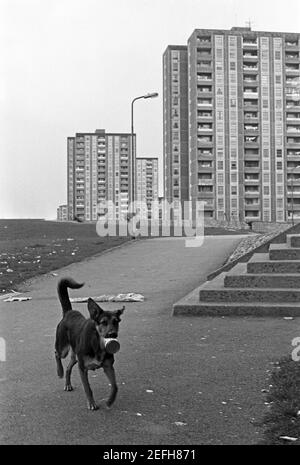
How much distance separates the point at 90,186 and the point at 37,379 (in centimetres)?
12576

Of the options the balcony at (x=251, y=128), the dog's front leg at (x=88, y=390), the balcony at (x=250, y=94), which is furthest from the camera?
the balcony at (x=251, y=128)

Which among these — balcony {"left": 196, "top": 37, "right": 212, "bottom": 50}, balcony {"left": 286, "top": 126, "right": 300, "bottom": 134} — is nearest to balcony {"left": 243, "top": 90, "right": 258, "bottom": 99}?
balcony {"left": 286, "top": 126, "right": 300, "bottom": 134}

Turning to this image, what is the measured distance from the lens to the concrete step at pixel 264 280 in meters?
9.48

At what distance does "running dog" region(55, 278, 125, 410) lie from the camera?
155 inches

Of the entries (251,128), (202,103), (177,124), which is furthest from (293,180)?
(177,124)

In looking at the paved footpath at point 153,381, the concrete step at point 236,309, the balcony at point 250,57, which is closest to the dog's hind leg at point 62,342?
the paved footpath at point 153,381

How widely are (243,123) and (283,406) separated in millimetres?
99846

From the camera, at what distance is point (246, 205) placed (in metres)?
100

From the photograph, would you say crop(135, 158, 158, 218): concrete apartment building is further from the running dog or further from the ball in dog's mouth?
the ball in dog's mouth

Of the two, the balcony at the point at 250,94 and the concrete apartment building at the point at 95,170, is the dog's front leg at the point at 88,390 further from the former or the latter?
the concrete apartment building at the point at 95,170

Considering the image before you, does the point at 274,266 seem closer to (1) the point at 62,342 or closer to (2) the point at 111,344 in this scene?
(1) the point at 62,342

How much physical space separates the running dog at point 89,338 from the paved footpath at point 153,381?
31cm

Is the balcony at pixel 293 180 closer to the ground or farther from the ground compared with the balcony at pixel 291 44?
closer to the ground

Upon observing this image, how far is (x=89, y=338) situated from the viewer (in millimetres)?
4207
